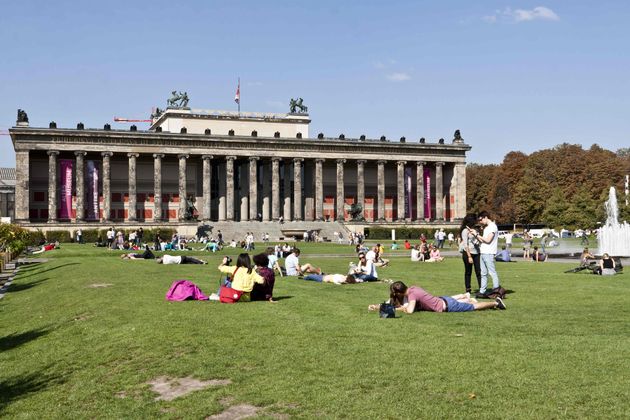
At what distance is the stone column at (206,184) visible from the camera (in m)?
104

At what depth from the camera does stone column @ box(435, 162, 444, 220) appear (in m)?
118

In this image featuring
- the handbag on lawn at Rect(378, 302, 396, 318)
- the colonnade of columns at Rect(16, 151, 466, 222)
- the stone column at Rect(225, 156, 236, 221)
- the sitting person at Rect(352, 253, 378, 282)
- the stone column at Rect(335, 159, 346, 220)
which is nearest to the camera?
the handbag on lawn at Rect(378, 302, 396, 318)

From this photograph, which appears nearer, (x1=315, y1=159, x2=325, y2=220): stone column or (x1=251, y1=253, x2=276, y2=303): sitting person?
(x1=251, y1=253, x2=276, y2=303): sitting person

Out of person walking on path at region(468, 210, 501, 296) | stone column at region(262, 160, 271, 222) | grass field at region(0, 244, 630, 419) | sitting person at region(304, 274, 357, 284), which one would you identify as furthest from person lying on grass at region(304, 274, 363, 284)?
stone column at region(262, 160, 271, 222)

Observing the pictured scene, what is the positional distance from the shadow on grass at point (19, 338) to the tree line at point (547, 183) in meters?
109

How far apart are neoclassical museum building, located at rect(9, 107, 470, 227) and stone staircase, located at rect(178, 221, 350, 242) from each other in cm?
407

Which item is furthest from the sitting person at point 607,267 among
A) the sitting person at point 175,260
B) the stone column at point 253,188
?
the stone column at point 253,188

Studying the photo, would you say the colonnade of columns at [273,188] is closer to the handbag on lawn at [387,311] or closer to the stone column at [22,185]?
the stone column at [22,185]

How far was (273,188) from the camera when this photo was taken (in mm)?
108250

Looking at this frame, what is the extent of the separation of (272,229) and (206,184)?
13698 millimetres

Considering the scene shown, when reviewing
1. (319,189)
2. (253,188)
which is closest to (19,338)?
(253,188)

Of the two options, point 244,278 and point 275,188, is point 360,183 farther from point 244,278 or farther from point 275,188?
point 244,278

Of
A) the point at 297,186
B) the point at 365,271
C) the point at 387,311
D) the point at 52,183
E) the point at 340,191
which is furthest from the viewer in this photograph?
the point at 340,191

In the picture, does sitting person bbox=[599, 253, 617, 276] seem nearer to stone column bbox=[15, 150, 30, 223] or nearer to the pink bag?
the pink bag
